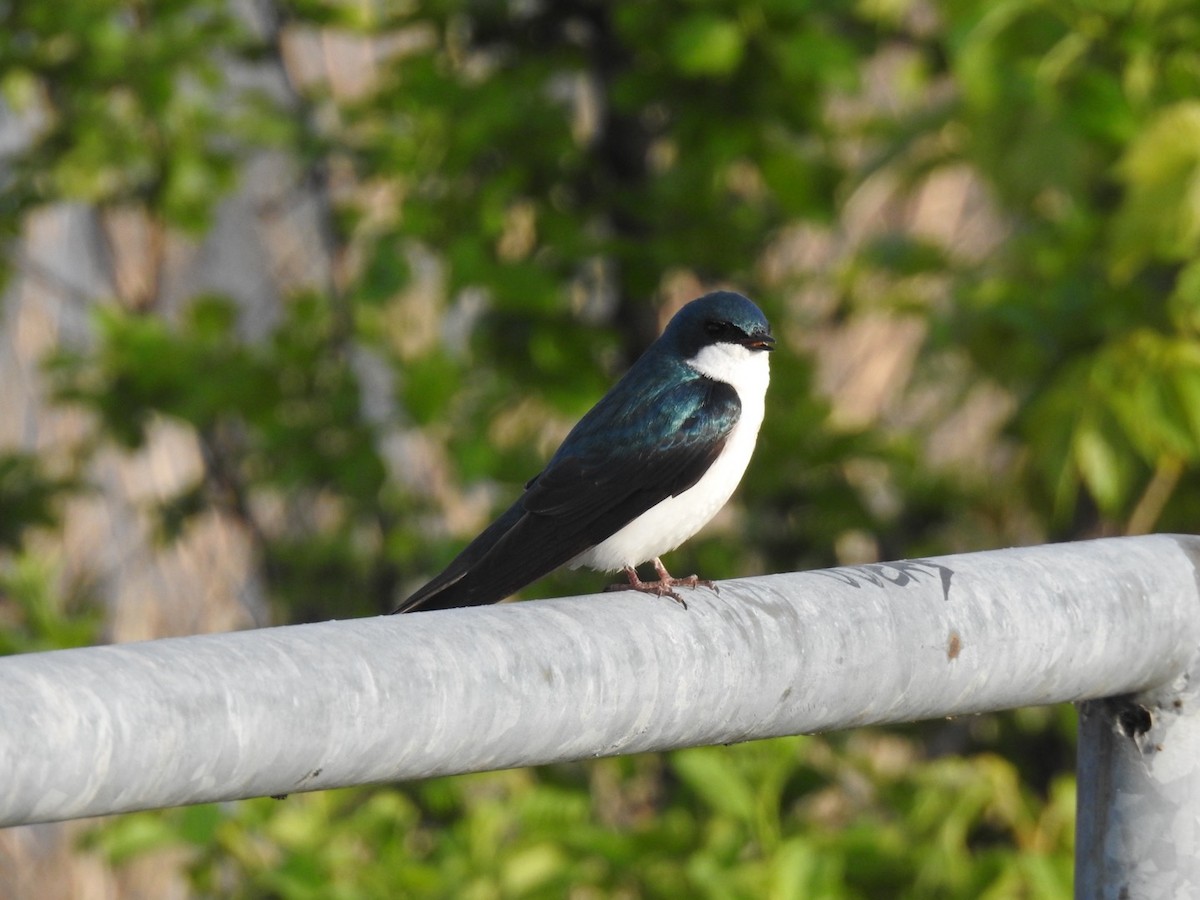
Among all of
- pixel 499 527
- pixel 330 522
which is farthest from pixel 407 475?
pixel 499 527

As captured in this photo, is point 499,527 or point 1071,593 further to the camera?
point 499,527

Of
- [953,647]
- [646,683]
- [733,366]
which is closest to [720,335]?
[733,366]

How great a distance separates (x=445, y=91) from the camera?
355 centimetres

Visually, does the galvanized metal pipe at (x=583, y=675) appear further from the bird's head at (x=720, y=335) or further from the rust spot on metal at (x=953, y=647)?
the bird's head at (x=720, y=335)

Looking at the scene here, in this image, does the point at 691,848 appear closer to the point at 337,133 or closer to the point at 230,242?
the point at 337,133

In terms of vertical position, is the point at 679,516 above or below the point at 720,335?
below

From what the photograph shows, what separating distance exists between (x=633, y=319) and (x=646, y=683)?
263 centimetres

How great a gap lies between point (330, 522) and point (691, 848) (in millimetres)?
2069

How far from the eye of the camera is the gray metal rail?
969mm

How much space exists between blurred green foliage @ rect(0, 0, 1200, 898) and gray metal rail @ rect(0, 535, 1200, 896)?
48.5 inches

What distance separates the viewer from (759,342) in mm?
2861

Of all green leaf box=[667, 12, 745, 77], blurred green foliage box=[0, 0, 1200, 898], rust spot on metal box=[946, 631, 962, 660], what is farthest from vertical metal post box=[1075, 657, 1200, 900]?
green leaf box=[667, 12, 745, 77]

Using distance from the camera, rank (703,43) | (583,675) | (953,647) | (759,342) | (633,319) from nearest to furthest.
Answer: (583,675)
(953,647)
(759,342)
(703,43)
(633,319)

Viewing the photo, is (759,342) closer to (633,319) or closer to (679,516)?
(679,516)
